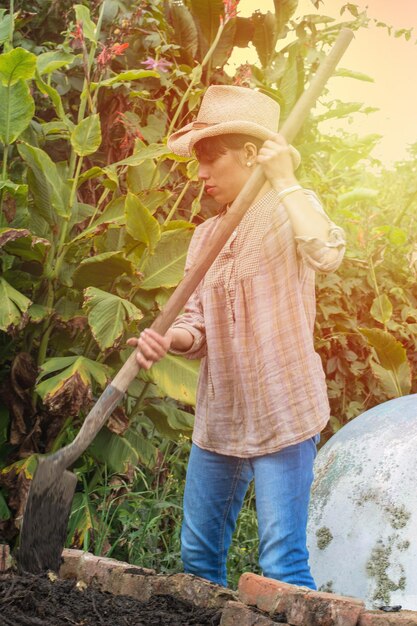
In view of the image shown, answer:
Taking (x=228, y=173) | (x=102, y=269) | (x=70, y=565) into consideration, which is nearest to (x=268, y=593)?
(x=70, y=565)

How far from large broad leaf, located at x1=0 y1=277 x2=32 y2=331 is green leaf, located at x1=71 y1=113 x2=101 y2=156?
0.64m

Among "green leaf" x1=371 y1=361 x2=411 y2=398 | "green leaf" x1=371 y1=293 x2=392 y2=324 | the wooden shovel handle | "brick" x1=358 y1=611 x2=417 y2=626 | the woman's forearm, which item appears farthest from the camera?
"green leaf" x1=371 y1=293 x2=392 y2=324

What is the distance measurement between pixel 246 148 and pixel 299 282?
1.43 ft

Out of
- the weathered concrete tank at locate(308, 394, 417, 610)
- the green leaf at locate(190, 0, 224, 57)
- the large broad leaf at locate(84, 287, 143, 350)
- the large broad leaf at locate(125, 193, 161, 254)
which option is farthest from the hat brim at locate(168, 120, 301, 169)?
the green leaf at locate(190, 0, 224, 57)

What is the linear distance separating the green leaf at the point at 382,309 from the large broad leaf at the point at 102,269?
1720mm

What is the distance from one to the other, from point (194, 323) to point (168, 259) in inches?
46.6

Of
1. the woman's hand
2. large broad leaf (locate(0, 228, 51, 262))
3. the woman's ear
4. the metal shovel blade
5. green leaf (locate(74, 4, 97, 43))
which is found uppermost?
green leaf (locate(74, 4, 97, 43))

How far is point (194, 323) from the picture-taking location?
2865mm

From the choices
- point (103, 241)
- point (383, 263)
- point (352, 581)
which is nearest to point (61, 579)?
point (352, 581)

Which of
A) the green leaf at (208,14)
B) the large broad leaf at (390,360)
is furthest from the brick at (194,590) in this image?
the green leaf at (208,14)

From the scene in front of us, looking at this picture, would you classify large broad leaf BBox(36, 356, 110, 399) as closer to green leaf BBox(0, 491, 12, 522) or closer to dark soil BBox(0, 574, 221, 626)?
Answer: green leaf BBox(0, 491, 12, 522)

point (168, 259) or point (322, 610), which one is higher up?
point (168, 259)

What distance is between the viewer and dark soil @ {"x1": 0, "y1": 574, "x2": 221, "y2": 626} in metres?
2.12

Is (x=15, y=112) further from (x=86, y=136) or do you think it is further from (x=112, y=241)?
(x=112, y=241)
